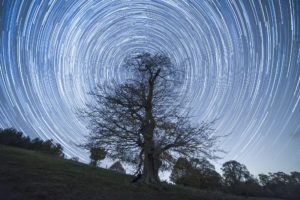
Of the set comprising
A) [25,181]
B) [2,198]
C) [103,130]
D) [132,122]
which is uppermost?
[132,122]

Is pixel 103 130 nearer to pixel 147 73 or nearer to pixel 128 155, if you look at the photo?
pixel 128 155

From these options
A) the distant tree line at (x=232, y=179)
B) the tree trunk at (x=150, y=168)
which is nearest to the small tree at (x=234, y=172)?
the distant tree line at (x=232, y=179)

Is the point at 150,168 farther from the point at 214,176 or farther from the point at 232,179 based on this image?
the point at 232,179

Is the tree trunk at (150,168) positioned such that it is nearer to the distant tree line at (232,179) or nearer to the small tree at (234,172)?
the distant tree line at (232,179)

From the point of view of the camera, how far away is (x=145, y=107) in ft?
47.5

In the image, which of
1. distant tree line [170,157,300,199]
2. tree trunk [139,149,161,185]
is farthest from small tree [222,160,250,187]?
tree trunk [139,149,161,185]

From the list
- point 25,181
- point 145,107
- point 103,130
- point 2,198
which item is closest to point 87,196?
point 2,198

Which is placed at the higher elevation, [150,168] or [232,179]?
[232,179]

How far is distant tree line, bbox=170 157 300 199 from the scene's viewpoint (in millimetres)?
12227

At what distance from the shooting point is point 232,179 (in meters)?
48.4

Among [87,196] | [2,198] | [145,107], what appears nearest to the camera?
[2,198]

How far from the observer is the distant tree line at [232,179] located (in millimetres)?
12227

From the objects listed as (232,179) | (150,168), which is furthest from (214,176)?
(232,179)

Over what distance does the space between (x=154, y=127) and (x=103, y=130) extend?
350 centimetres
